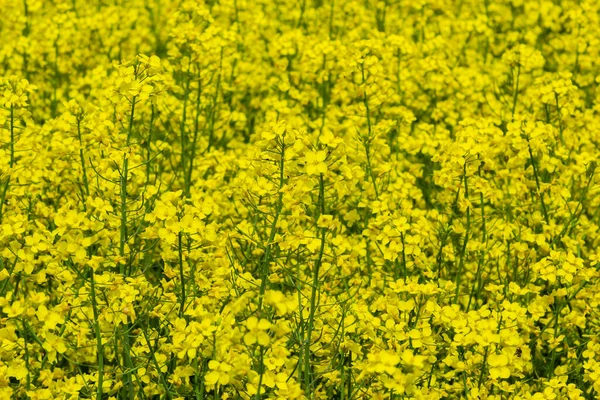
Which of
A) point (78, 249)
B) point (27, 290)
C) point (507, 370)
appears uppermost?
point (78, 249)

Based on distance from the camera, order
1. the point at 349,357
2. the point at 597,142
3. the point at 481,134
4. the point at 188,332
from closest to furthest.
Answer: the point at 188,332 < the point at 349,357 < the point at 481,134 < the point at 597,142

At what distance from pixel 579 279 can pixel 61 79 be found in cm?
536

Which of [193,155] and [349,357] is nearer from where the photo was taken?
[349,357]

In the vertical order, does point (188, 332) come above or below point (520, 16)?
below

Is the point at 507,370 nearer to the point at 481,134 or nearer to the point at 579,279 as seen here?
the point at 579,279

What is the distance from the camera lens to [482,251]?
17.3 ft

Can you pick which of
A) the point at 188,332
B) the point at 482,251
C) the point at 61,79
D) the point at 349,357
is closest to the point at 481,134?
the point at 482,251

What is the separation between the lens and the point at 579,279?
4840 millimetres

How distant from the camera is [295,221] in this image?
170 inches

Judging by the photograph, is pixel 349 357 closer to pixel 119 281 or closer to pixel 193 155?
pixel 119 281

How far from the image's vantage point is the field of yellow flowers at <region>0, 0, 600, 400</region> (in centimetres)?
402

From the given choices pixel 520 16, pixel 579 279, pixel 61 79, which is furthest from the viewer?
Result: pixel 520 16

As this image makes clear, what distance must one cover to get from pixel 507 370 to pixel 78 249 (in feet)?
→ 5.97

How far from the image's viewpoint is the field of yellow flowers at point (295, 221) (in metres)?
4.02
